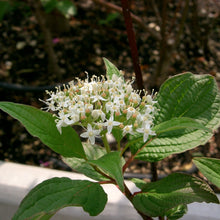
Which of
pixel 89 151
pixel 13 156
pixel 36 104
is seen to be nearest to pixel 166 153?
pixel 89 151

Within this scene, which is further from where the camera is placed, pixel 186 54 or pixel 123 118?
pixel 186 54

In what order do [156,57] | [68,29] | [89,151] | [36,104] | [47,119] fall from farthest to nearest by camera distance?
[68,29] < [156,57] < [36,104] < [89,151] < [47,119]

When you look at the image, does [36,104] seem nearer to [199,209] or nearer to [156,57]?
[156,57]

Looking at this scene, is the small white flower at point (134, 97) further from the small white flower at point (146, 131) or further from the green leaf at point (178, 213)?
the green leaf at point (178, 213)

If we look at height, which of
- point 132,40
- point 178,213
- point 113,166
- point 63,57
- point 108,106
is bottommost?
point 178,213

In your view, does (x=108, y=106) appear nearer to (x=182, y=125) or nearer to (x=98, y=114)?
(x=98, y=114)

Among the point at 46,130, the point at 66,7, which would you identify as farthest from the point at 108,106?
the point at 66,7
